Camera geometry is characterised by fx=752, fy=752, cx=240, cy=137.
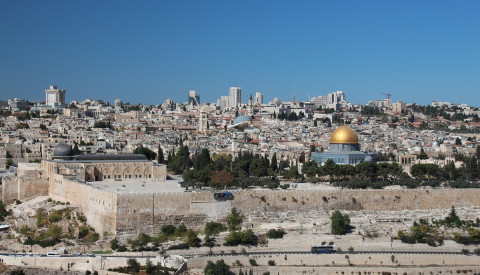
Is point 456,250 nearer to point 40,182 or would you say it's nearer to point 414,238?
point 414,238

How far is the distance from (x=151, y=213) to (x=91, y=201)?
2.97m

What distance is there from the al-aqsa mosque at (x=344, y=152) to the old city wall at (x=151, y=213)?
19.5 metres

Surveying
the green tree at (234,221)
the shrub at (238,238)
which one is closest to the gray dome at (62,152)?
the green tree at (234,221)

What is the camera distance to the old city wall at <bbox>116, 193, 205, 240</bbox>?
30.6 m

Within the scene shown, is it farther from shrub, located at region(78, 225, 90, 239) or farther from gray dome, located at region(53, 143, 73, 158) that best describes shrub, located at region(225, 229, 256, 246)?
gray dome, located at region(53, 143, 73, 158)

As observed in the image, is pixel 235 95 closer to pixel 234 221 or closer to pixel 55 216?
pixel 55 216

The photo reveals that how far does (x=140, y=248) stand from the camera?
28953mm

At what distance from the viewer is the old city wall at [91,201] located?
30.9m

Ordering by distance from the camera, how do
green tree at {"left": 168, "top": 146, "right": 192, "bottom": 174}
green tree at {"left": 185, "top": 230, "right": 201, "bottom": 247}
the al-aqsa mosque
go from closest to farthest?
green tree at {"left": 185, "top": 230, "right": 201, "bottom": 247}, green tree at {"left": 168, "top": 146, "right": 192, "bottom": 174}, the al-aqsa mosque

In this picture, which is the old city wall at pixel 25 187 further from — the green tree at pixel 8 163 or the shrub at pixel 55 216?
the green tree at pixel 8 163

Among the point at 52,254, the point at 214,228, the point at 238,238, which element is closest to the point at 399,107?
the point at 214,228

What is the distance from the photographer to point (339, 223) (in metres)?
31.5

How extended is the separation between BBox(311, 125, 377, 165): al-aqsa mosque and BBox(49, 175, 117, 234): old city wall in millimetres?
20079

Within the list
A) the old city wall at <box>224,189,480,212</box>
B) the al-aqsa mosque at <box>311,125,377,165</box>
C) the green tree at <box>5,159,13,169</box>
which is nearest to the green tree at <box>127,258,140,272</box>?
the old city wall at <box>224,189,480,212</box>
